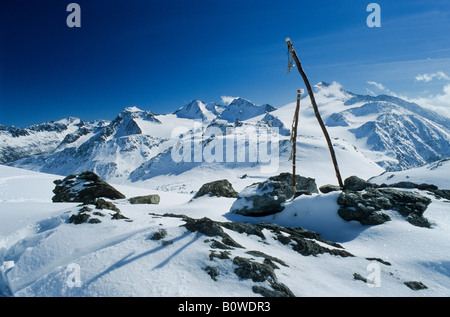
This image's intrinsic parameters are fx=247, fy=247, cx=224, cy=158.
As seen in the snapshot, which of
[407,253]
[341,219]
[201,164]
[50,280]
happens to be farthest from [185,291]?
[201,164]

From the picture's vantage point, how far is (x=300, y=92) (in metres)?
9.80

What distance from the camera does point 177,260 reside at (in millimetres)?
5266

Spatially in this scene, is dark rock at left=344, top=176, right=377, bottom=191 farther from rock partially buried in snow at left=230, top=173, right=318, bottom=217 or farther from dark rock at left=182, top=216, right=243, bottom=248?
dark rock at left=182, top=216, right=243, bottom=248

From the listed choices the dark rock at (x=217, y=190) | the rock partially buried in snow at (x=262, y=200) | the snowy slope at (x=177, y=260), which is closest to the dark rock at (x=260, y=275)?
the snowy slope at (x=177, y=260)

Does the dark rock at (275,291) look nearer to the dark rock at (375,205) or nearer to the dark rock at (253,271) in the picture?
the dark rock at (253,271)

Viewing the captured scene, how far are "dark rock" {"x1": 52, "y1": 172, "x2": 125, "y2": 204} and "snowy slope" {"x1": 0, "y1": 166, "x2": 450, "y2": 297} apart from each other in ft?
20.0

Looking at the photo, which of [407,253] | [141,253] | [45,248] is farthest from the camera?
[407,253]

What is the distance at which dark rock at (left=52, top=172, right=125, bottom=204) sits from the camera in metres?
15.9

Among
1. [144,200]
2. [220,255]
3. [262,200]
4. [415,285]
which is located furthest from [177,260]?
[144,200]

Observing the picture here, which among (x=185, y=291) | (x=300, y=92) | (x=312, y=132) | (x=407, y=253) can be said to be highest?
(x=312, y=132)

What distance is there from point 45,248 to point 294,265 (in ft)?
20.5

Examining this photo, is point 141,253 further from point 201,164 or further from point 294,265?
point 201,164

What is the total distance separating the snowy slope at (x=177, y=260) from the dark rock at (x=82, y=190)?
6088 mm
